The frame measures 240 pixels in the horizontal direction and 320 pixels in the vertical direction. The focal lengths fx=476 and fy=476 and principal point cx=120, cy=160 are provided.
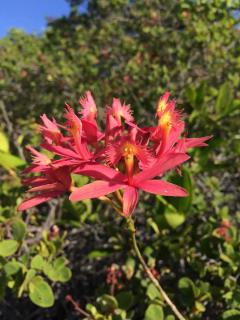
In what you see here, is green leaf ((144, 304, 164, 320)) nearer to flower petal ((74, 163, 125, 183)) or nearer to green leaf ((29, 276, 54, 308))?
green leaf ((29, 276, 54, 308))

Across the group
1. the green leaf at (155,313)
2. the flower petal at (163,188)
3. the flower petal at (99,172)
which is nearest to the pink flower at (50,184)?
the flower petal at (99,172)

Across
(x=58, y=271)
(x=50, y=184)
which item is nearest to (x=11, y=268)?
(x=58, y=271)

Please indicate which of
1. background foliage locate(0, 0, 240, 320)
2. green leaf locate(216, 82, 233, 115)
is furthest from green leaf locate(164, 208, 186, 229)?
green leaf locate(216, 82, 233, 115)

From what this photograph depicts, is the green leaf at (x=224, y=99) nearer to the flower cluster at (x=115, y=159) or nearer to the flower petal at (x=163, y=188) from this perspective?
the flower cluster at (x=115, y=159)

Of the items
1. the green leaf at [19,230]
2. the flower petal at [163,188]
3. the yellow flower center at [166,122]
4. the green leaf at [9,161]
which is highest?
the green leaf at [9,161]

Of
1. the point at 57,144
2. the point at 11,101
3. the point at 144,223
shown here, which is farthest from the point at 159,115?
the point at 11,101

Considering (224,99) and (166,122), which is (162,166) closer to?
(166,122)
